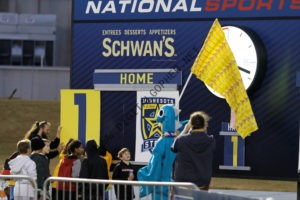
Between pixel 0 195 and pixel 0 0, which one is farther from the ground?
pixel 0 0

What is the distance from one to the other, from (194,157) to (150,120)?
4.98 metres

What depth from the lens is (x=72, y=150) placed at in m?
14.3

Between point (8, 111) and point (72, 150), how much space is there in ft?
99.8

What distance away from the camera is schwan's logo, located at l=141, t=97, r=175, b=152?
56.6ft

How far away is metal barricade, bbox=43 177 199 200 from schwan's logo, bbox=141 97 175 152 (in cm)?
432

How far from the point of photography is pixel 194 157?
12531 mm

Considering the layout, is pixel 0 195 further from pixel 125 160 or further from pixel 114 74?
pixel 114 74

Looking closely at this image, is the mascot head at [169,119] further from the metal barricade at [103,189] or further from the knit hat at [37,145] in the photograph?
the metal barricade at [103,189]

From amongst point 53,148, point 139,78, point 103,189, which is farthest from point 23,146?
point 139,78

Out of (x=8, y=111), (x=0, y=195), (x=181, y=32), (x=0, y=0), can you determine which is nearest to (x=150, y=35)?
(x=181, y=32)

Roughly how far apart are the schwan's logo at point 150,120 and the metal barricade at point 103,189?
4.32 m

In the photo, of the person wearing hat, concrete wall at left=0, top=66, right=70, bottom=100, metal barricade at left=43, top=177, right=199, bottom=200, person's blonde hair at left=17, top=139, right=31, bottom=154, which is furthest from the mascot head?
concrete wall at left=0, top=66, right=70, bottom=100

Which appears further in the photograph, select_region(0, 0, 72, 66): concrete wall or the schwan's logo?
select_region(0, 0, 72, 66): concrete wall

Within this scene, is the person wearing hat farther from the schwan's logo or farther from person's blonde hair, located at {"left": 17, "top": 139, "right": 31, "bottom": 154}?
the schwan's logo
